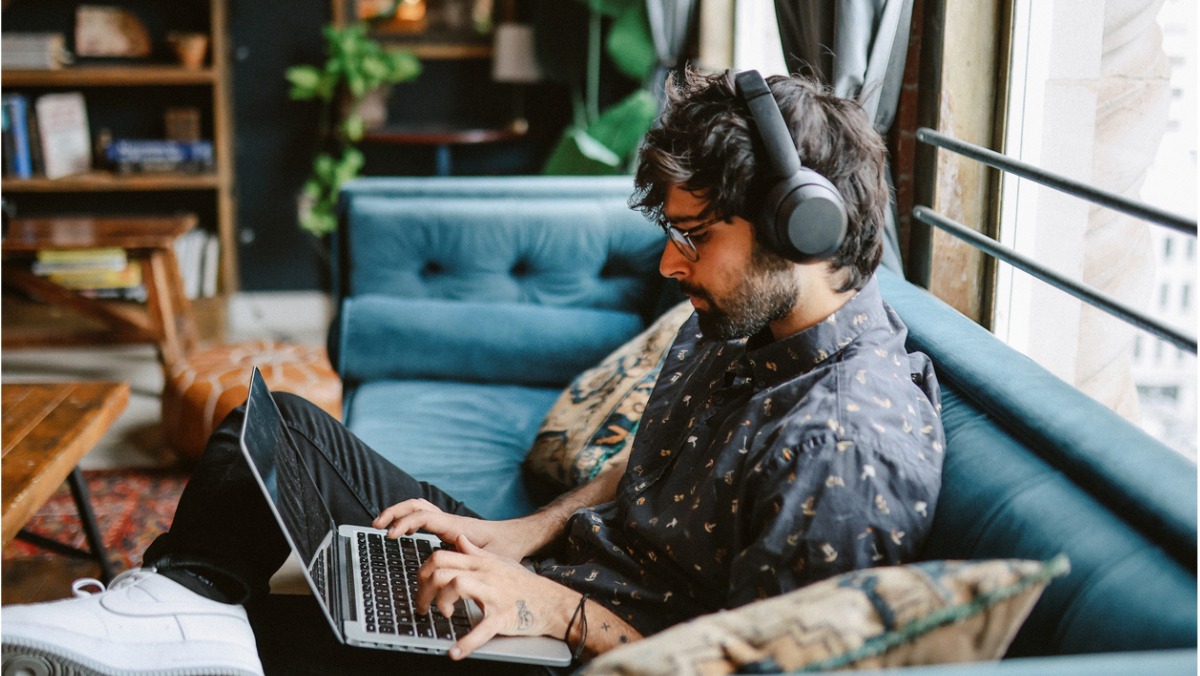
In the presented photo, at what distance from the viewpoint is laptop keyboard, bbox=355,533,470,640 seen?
47.1 inches

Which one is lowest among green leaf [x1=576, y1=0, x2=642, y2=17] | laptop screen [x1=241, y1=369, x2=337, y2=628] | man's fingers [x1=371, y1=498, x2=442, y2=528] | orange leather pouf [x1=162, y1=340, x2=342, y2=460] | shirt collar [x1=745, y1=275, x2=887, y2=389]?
orange leather pouf [x1=162, y1=340, x2=342, y2=460]

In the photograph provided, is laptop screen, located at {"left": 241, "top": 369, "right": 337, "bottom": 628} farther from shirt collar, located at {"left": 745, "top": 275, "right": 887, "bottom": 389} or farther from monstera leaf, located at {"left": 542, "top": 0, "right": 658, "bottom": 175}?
monstera leaf, located at {"left": 542, "top": 0, "right": 658, "bottom": 175}

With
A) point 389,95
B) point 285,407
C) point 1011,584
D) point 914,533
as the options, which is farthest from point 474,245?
point 389,95

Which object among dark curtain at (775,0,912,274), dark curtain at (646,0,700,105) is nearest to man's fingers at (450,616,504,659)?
dark curtain at (775,0,912,274)

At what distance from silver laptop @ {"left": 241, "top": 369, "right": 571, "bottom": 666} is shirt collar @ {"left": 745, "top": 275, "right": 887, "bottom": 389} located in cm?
38

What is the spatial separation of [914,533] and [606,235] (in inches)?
60.9

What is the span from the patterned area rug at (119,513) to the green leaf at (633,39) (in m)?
2.12

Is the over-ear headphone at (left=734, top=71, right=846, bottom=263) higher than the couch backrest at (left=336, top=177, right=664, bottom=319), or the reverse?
the over-ear headphone at (left=734, top=71, right=846, bottom=263)

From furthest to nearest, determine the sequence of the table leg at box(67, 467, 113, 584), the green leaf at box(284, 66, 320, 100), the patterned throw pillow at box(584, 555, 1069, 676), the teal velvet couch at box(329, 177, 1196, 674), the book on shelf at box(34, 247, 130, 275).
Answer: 1. the green leaf at box(284, 66, 320, 100)
2. the book on shelf at box(34, 247, 130, 275)
3. the table leg at box(67, 467, 113, 584)
4. the teal velvet couch at box(329, 177, 1196, 674)
5. the patterned throw pillow at box(584, 555, 1069, 676)

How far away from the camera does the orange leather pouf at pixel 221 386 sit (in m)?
2.70

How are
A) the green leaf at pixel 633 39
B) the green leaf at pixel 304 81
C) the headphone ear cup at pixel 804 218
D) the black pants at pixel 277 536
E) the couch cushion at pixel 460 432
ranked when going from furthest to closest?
the green leaf at pixel 304 81 < the green leaf at pixel 633 39 < the couch cushion at pixel 460 432 < the black pants at pixel 277 536 < the headphone ear cup at pixel 804 218

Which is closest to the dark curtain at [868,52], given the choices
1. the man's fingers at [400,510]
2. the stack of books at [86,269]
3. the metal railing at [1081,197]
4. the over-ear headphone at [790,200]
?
the metal railing at [1081,197]

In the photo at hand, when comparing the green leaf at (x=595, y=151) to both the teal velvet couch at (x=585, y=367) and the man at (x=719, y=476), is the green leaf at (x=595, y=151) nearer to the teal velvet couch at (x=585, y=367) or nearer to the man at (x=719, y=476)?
the teal velvet couch at (x=585, y=367)

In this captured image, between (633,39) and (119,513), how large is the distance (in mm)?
2366
